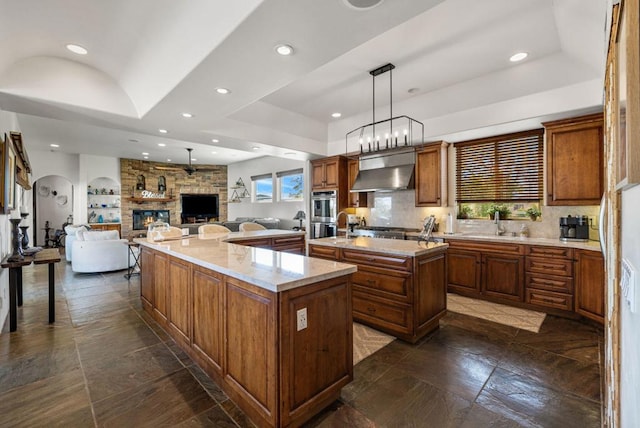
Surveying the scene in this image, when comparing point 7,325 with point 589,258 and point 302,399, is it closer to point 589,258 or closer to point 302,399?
point 302,399

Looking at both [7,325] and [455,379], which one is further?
[7,325]

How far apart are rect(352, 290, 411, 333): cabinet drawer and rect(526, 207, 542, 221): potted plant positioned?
2.77m

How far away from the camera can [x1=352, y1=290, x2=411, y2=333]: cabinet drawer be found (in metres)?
2.76

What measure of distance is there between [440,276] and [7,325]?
484 cm

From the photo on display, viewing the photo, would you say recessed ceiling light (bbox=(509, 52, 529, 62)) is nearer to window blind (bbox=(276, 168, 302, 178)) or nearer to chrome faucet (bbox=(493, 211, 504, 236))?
chrome faucet (bbox=(493, 211, 504, 236))

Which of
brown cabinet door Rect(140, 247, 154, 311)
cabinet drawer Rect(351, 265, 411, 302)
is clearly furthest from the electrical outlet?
brown cabinet door Rect(140, 247, 154, 311)

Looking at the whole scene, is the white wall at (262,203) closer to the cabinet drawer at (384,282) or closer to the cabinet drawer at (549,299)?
the cabinet drawer at (384,282)

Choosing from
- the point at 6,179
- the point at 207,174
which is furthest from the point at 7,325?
the point at 207,174

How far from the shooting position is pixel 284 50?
2090 mm

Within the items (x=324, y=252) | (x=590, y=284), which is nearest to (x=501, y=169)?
(x=590, y=284)

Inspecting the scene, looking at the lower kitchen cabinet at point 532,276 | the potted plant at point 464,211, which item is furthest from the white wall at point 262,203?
the lower kitchen cabinet at point 532,276

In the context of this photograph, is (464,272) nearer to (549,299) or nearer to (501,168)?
(549,299)

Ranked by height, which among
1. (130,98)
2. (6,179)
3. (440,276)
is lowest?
(440,276)

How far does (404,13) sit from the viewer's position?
1702 millimetres
